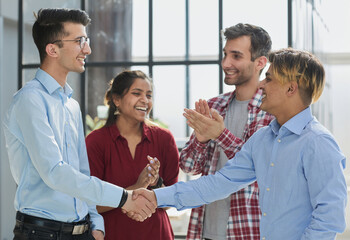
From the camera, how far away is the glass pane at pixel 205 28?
13.1 ft

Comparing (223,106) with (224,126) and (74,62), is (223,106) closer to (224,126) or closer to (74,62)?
(224,126)

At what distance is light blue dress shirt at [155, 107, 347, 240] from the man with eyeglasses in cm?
63

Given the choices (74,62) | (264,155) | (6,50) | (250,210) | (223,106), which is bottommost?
(250,210)

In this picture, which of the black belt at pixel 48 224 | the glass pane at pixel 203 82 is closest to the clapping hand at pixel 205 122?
the black belt at pixel 48 224

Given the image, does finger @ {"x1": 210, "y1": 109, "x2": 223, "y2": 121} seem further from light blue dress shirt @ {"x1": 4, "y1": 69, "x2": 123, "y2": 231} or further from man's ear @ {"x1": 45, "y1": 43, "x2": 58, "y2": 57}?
man's ear @ {"x1": 45, "y1": 43, "x2": 58, "y2": 57}

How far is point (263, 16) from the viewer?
12.8 ft

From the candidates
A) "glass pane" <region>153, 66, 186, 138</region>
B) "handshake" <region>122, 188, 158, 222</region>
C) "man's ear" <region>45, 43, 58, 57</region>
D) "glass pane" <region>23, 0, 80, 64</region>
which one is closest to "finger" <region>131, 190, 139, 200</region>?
"handshake" <region>122, 188, 158, 222</region>

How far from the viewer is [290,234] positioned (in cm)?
194

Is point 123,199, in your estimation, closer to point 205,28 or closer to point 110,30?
point 205,28

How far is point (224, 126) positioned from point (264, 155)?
423 millimetres

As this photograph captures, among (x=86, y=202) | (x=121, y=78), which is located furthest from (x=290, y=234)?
(x=121, y=78)

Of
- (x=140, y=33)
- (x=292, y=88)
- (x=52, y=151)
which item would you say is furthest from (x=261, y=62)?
(x=140, y=33)

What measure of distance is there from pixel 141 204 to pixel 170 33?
75.0 inches

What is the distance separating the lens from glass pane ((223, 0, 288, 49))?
3.85 meters
